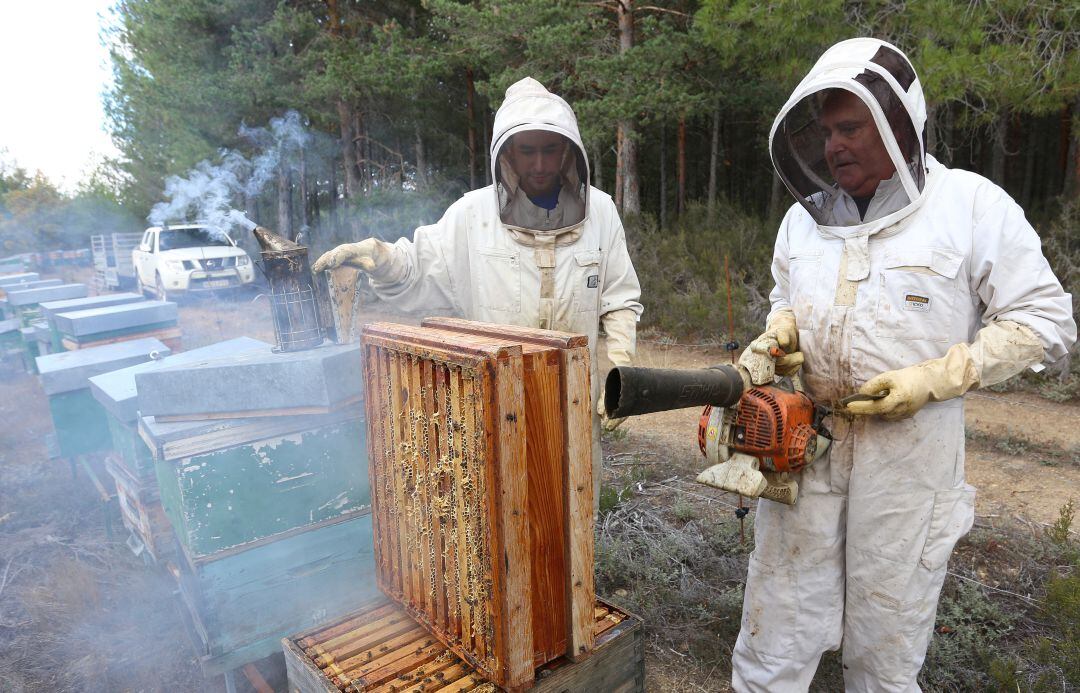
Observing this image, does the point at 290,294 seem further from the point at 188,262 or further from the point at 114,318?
the point at 188,262

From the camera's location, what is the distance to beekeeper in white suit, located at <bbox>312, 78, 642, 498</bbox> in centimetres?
253

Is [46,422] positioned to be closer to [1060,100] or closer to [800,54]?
[800,54]

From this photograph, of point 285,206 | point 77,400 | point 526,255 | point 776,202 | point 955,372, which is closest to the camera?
point 955,372

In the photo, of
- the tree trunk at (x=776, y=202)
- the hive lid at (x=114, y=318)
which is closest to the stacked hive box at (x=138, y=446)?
the hive lid at (x=114, y=318)

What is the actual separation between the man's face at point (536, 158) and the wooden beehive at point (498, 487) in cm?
103

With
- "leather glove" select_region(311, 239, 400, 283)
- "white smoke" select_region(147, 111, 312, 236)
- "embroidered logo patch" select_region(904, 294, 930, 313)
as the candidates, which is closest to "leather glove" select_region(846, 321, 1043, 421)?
"embroidered logo patch" select_region(904, 294, 930, 313)

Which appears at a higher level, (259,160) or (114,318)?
(259,160)

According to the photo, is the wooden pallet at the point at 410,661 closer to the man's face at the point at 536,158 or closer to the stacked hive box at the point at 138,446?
the stacked hive box at the point at 138,446

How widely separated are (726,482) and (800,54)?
279 inches

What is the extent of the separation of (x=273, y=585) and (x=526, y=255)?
1.56 metres

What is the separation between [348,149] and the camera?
15.1 meters

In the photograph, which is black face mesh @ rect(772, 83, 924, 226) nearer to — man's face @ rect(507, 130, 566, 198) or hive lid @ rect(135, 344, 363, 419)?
man's face @ rect(507, 130, 566, 198)

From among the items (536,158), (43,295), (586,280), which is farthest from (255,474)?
Answer: (43,295)

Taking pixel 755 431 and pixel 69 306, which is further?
pixel 69 306
